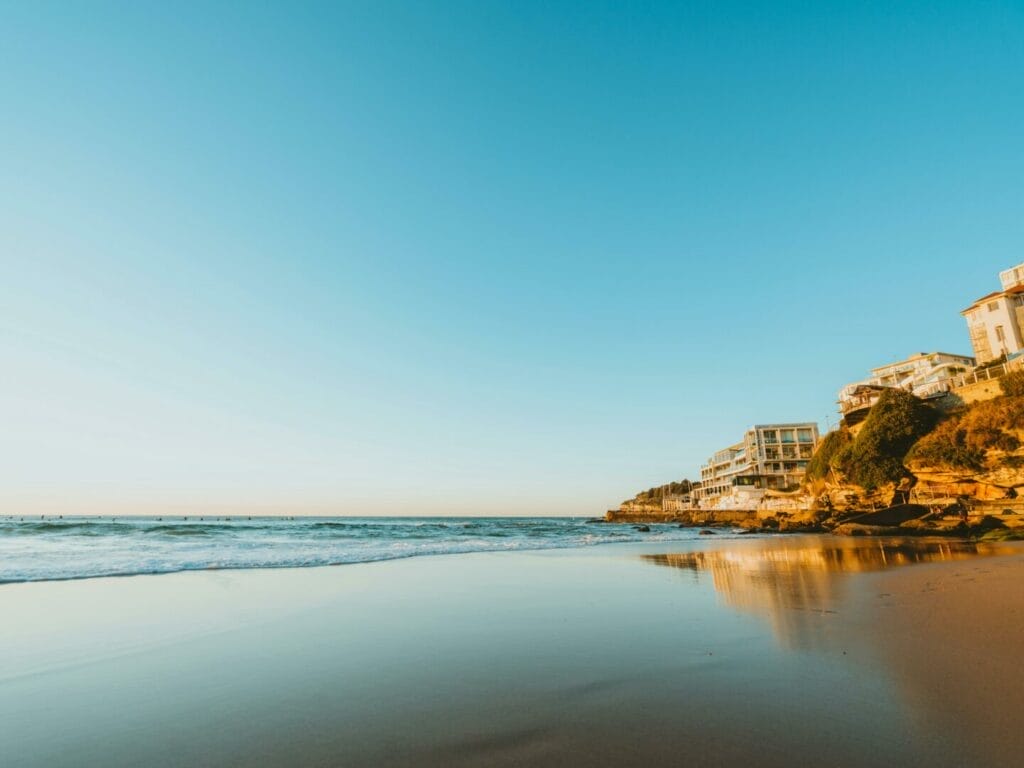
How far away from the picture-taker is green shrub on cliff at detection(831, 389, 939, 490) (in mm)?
34375

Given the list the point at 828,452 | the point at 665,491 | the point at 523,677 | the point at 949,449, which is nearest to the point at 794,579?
the point at 523,677

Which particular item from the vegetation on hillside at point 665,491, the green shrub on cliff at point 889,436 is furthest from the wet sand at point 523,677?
the vegetation on hillside at point 665,491

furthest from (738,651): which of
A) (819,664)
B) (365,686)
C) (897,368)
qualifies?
(897,368)

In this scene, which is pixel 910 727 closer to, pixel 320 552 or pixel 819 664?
pixel 819 664

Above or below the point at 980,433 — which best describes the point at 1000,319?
above

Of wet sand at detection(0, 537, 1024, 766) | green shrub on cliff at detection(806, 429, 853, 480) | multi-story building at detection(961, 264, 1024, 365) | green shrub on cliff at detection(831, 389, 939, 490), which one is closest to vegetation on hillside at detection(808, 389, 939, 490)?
green shrub on cliff at detection(831, 389, 939, 490)

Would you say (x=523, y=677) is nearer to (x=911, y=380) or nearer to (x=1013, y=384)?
(x=1013, y=384)

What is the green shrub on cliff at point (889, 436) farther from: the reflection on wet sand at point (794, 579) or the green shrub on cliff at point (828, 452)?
the reflection on wet sand at point (794, 579)

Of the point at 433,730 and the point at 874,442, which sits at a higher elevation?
the point at 874,442

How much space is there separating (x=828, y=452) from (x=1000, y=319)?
1774cm

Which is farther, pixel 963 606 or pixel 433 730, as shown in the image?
pixel 963 606

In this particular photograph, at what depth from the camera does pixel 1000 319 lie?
42.1 meters

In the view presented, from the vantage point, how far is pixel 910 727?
343 centimetres

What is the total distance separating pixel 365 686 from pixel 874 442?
42434 millimetres
